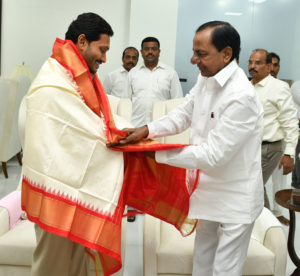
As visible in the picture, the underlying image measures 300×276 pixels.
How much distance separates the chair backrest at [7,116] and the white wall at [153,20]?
6.00ft

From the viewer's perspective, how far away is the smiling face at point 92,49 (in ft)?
5.58

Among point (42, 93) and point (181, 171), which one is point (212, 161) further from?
point (42, 93)

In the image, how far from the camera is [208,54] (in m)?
1.73

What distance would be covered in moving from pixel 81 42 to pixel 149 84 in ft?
9.42

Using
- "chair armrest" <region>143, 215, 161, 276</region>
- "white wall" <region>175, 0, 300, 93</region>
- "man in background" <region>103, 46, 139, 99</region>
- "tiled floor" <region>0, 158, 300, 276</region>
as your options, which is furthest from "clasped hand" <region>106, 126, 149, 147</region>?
"white wall" <region>175, 0, 300, 93</region>

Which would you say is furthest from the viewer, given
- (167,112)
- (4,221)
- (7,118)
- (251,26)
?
(251,26)

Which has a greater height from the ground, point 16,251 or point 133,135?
point 133,135

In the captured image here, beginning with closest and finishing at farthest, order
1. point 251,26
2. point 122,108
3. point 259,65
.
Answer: point 122,108, point 259,65, point 251,26

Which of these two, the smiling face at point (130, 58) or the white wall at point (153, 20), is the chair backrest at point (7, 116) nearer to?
the smiling face at point (130, 58)

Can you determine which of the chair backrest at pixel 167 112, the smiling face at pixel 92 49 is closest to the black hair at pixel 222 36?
the smiling face at pixel 92 49

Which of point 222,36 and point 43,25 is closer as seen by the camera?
point 222,36

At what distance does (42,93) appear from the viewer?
61.4 inches

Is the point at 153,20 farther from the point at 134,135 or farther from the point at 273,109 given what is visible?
the point at 134,135

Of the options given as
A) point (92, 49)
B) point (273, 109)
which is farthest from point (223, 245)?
point (273, 109)
